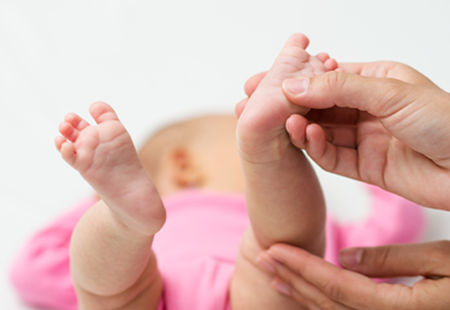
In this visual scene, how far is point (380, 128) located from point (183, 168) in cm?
78

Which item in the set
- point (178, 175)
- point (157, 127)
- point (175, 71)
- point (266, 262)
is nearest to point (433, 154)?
point (266, 262)

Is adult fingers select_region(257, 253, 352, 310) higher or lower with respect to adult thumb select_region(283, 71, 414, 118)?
lower

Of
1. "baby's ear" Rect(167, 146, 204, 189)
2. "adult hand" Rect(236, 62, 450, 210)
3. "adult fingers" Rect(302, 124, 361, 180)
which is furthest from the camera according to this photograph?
"baby's ear" Rect(167, 146, 204, 189)

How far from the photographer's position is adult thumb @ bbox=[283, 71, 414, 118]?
1.92 ft

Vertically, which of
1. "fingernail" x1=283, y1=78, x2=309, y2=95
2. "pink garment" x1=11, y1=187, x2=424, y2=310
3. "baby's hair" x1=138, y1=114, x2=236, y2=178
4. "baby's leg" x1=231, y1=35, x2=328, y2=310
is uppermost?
"fingernail" x1=283, y1=78, x2=309, y2=95

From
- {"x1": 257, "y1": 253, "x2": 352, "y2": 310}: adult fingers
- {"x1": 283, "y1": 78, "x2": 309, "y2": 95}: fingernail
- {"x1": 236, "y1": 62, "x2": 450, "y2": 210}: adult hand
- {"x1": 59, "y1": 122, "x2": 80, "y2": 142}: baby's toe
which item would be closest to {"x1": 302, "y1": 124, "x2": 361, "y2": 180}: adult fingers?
{"x1": 236, "y1": 62, "x2": 450, "y2": 210}: adult hand

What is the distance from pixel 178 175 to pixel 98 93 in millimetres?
542

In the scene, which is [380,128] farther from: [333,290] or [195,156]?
[195,156]

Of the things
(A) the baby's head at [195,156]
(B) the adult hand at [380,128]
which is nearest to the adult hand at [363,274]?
(B) the adult hand at [380,128]

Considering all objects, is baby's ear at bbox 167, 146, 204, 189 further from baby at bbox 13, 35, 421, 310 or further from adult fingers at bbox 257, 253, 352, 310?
adult fingers at bbox 257, 253, 352, 310

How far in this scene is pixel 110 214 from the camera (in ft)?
2.12

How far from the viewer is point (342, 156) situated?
726mm

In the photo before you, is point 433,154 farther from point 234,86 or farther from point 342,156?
point 234,86

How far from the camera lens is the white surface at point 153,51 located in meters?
1.52
